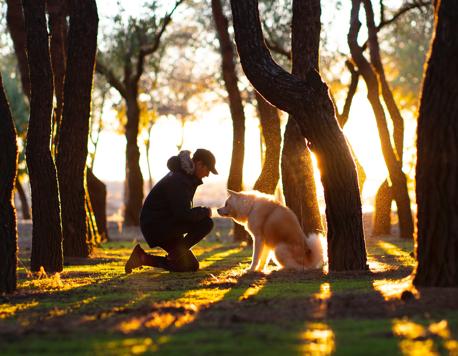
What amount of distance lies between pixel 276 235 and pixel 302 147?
3.14 meters

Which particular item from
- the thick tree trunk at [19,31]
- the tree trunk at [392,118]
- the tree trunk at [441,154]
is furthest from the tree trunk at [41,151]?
the tree trunk at [392,118]

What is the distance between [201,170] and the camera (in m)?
14.5

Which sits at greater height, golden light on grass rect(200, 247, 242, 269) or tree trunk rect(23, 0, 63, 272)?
tree trunk rect(23, 0, 63, 272)

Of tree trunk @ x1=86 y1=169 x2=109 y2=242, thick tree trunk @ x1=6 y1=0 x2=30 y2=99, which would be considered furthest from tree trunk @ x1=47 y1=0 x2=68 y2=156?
tree trunk @ x1=86 y1=169 x2=109 y2=242

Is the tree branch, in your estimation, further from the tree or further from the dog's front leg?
the dog's front leg

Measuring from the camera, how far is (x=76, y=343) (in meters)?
7.59

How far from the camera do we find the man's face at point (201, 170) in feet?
47.3

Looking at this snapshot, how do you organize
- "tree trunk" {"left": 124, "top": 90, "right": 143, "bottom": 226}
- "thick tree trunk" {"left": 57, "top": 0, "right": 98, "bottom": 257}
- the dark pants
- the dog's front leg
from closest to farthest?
the dog's front leg < the dark pants < "thick tree trunk" {"left": 57, "top": 0, "right": 98, "bottom": 257} < "tree trunk" {"left": 124, "top": 90, "right": 143, "bottom": 226}

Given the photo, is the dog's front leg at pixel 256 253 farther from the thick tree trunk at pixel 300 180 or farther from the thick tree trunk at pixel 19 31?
the thick tree trunk at pixel 19 31

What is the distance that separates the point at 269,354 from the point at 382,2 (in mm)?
25350

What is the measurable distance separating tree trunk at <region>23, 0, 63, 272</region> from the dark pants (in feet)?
5.37

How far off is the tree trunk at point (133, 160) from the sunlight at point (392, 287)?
26.6 meters

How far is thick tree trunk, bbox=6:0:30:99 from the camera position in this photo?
24.8m

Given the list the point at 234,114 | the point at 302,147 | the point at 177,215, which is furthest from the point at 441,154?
the point at 234,114
